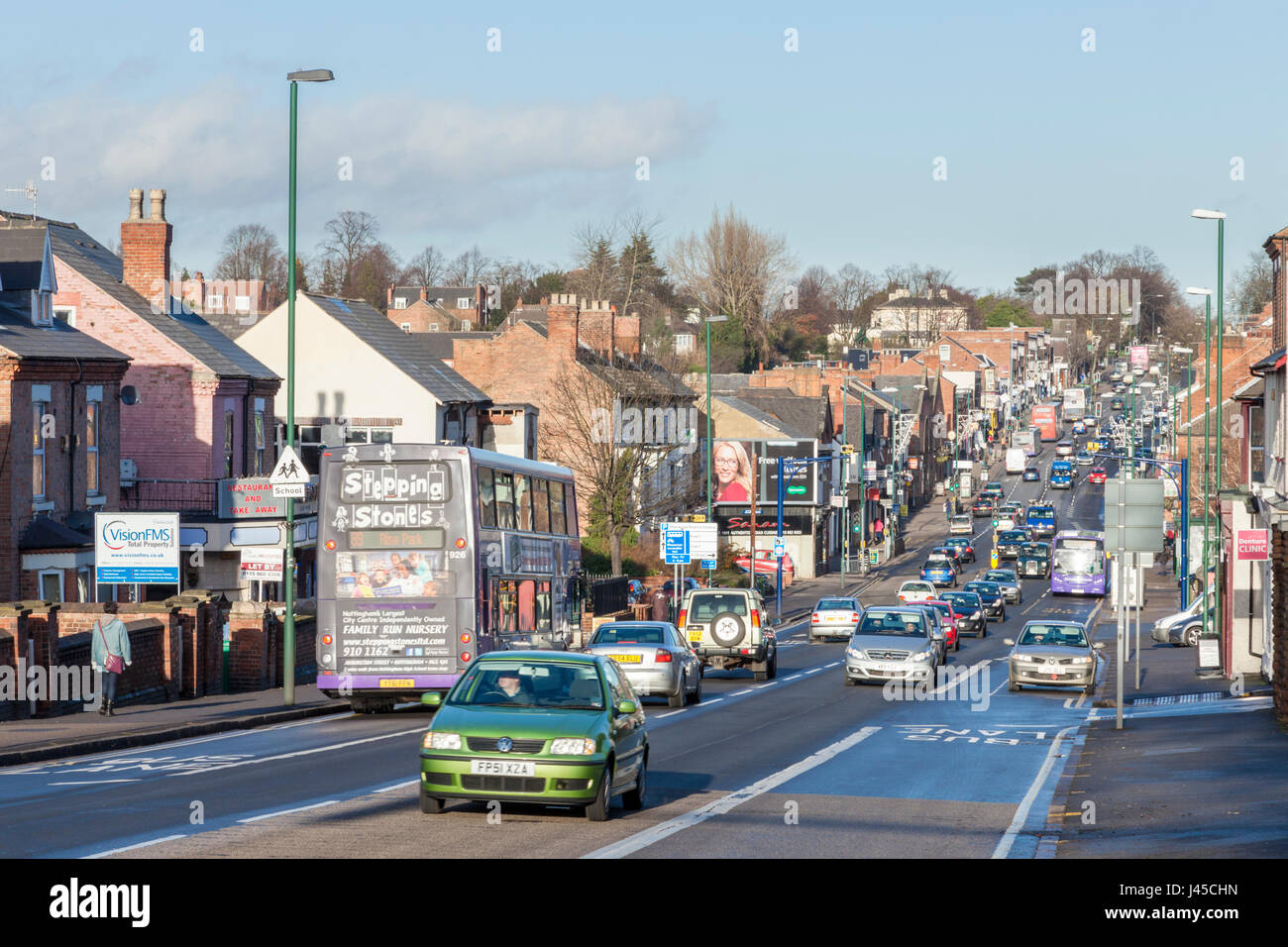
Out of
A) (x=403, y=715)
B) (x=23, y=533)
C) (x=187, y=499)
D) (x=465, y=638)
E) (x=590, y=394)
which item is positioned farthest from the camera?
(x=590, y=394)

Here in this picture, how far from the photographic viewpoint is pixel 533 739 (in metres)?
14.5

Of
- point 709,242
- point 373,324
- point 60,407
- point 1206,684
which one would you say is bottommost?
point 1206,684

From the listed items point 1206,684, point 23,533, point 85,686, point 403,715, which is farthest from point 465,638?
point 1206,684

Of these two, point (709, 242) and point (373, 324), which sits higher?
point (709, 242)

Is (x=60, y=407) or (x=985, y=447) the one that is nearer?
(x=60, y=407)

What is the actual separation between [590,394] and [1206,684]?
122 ft

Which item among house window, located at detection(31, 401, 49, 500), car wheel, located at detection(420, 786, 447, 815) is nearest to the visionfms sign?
house window, located at detection(31, 401, 49, 500)

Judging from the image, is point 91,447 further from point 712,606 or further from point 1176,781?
point 1176,781

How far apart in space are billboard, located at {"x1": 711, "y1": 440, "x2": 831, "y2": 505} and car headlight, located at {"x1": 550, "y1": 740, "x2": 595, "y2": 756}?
245 feet

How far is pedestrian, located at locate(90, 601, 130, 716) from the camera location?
25.4 metres

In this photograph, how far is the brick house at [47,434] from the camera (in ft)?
107

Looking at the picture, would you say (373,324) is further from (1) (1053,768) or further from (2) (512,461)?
(1) (1053,768)

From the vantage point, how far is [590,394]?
7012 cm

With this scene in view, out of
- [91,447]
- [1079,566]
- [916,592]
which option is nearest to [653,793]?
[91,447]
